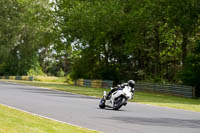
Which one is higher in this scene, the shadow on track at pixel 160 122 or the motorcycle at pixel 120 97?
the motorcycle at pixel 120 97

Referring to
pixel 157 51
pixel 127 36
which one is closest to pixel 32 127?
pixel 127 36

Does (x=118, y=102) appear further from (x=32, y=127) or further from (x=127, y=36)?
(x=127, y=36)

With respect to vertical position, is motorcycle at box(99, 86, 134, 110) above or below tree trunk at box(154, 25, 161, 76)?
below

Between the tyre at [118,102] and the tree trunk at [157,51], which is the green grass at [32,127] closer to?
the tyre at [118,102]

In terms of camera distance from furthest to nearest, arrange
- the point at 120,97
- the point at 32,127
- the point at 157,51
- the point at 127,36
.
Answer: the point at 157,51, the point at 127,36, the point at 120,97, the point at 32,127

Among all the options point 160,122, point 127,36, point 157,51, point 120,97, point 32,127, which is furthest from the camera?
point 157,51

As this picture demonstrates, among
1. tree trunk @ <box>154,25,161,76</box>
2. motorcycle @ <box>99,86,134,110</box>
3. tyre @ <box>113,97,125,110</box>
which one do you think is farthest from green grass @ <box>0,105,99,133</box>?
tree trunk @ <box>154,25,161,76</box>

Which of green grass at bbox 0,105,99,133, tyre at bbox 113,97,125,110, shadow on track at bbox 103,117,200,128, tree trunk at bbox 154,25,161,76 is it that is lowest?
shadow on track at bbox 103,117,200,128

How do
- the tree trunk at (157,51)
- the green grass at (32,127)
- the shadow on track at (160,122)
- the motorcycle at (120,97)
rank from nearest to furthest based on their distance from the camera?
1. the green grass at (32,127)
2. the shadow on track at (160,122)
3. the motorcycle at (120,97)
4. the tree trunk at (157,51)

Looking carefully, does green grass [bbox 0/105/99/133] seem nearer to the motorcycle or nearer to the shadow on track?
the shadow on track

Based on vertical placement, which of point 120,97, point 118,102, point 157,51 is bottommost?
point 118,102

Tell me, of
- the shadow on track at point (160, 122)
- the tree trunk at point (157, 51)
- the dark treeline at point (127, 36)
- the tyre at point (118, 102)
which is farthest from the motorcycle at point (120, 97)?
the tree trunk at point (157, 51)

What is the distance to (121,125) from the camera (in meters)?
14.1

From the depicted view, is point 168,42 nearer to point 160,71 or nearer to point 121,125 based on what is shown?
point 160,71
